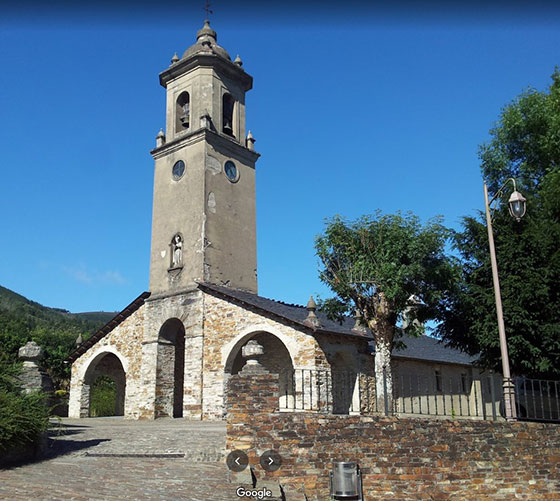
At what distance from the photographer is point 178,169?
25453 mm

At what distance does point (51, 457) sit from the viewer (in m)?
11.2

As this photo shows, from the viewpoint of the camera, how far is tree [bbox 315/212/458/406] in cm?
1881

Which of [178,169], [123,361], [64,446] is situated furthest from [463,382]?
[64,446]

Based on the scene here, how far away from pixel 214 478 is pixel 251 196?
59.0ft

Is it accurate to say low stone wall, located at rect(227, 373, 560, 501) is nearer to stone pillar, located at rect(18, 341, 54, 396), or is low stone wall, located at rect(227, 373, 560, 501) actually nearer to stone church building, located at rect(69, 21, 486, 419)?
stone pillar, located at rect(18, 341, 54, 396)

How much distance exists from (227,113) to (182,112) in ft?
7.03

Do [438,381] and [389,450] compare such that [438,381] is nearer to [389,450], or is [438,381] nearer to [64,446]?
[389,450]

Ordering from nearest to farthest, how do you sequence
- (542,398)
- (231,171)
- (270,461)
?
(270,461)
(542,398)
(231,171)

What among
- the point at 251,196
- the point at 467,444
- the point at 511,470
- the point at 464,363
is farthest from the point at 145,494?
the point at 464,363

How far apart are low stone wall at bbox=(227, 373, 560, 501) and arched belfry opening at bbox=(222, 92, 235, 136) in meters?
17.7

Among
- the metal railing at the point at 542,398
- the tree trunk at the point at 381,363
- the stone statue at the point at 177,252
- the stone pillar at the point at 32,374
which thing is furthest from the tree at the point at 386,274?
the stone pillar at the point at 32,374

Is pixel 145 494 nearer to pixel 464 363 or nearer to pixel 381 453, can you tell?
pixel 381 453

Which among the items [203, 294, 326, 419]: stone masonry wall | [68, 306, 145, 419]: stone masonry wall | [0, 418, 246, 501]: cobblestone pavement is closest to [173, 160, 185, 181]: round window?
[68, 306, 145, 419]: stone masonry wall

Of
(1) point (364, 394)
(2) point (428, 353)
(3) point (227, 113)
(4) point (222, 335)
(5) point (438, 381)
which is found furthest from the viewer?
(2) point (428, 353)
